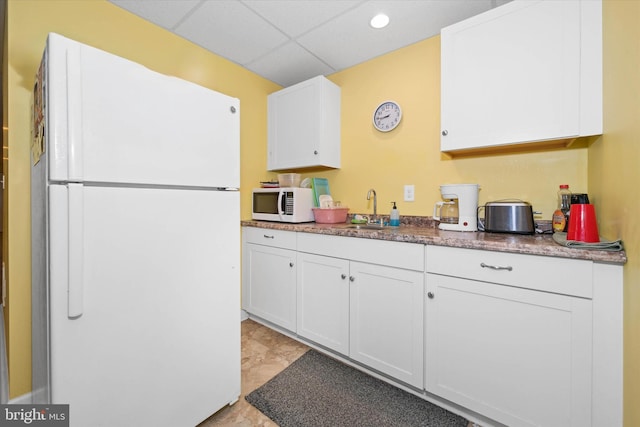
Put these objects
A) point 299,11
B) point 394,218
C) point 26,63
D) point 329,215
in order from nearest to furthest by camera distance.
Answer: point 26,63, point 299,11, point 394,218, point 329,215

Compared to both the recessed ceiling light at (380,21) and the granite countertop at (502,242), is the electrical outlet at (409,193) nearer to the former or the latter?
the granite countertop at (502,242)

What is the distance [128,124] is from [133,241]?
0.43m

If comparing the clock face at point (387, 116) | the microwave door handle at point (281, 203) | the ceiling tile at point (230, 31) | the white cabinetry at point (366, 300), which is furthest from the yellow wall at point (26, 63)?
the clock face at point (387, 116)

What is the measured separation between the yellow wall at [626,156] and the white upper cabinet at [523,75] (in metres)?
0.08

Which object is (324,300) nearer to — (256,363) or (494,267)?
(256,363)

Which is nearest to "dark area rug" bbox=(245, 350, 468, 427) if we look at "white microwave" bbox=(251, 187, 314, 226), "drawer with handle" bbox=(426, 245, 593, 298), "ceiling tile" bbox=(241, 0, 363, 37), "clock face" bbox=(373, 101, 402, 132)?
"drawer with handle" bbox=(426, 245, 593, 298)

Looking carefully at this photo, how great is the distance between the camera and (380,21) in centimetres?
187

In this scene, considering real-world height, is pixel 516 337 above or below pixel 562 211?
below

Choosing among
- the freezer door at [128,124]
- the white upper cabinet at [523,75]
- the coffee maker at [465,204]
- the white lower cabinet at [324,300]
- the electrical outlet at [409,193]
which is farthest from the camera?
the electrical outlet at [409,193]

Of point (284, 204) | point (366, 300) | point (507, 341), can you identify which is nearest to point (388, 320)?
point (366, 300)

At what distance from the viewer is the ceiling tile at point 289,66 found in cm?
225

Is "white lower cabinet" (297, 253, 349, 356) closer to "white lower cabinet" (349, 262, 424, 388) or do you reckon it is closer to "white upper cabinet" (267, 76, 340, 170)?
"white lower cabinet" (349, 262, 424, 388)

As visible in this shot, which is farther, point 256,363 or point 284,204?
point 284,204

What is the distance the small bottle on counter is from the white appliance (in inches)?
68.5
